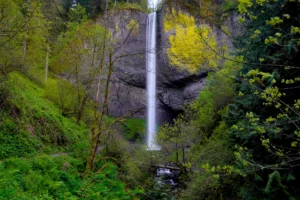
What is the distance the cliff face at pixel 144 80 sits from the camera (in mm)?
29781

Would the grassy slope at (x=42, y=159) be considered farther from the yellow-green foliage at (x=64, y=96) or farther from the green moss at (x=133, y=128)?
the green moss at (x=133, y=128)

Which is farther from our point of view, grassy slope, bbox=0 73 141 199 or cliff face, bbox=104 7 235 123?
cliff face, bbox=104 7 235 123

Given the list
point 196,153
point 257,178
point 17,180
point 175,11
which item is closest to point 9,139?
point 17,180

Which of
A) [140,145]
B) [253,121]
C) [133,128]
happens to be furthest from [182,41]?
[253,121]

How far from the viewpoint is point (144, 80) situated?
104 feet

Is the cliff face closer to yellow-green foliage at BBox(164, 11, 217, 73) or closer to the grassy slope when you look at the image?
yellow-green foliage at BBox(164, 11, 217, 73)

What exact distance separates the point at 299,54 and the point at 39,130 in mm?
12103

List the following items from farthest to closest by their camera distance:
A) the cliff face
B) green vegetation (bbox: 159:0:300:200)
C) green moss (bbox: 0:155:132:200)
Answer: the cliff face < green moss (bbox: 0:155:132:200) < green vegetation (bbox: 159:0:300:200)

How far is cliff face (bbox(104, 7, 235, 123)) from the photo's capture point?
2978 cm

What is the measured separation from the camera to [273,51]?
7.55 metres

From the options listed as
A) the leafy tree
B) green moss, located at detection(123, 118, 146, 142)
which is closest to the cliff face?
green moss, located at detection(123, 118, 146, 142)

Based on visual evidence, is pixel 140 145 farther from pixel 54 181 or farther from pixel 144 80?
pixel 144 80

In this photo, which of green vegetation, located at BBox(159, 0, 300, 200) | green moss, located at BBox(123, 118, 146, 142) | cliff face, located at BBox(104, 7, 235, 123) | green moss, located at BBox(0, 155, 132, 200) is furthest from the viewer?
green moss, located at BBox(123, 118, 146, 142)

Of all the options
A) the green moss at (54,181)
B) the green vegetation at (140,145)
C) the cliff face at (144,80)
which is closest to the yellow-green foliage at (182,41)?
the cliff face at (144,80)
